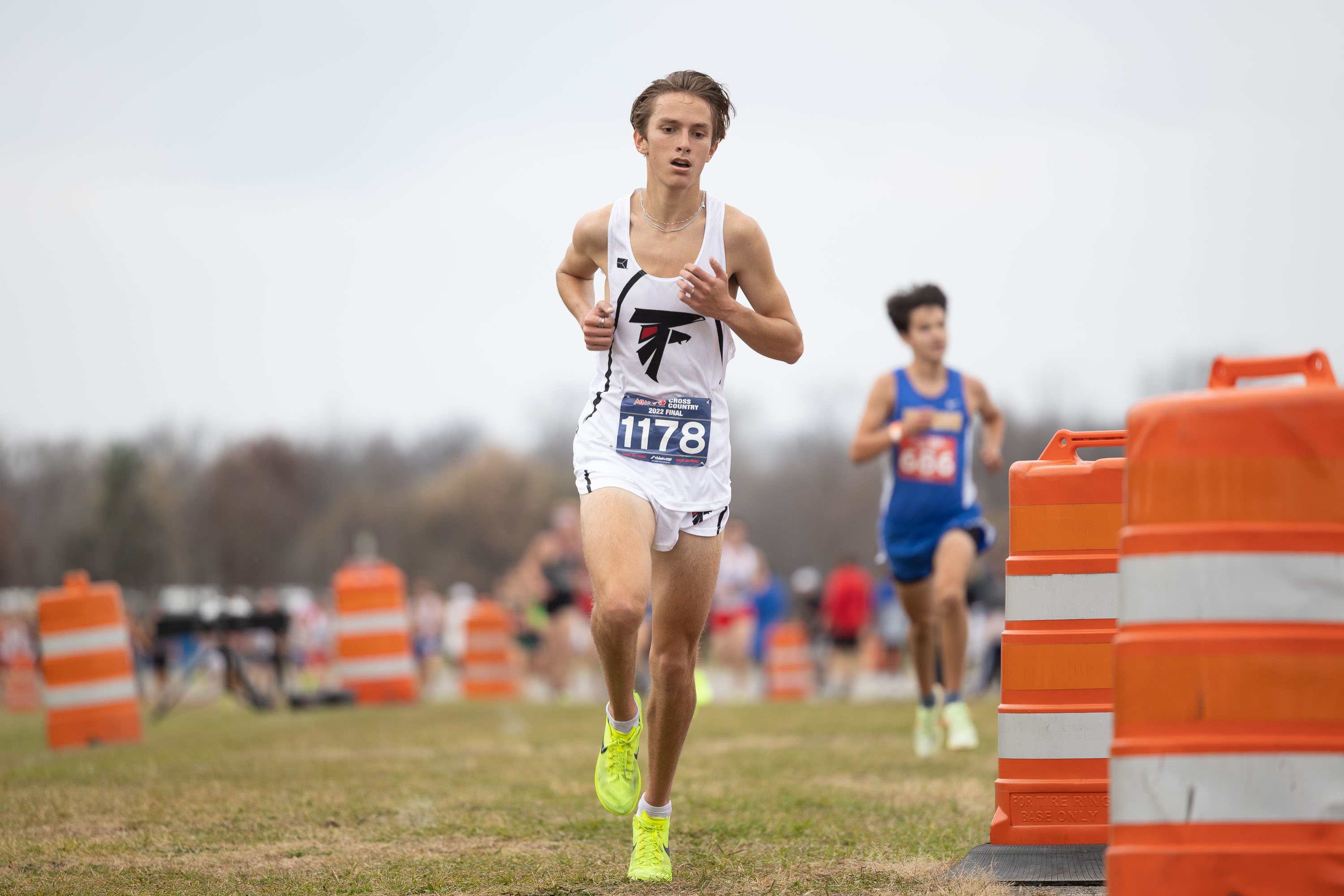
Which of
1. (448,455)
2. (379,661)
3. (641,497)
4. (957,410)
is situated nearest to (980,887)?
(641,497)

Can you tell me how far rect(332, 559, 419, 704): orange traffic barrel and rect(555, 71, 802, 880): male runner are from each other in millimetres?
12301

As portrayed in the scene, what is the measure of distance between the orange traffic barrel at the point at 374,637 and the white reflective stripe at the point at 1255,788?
48.2 feet

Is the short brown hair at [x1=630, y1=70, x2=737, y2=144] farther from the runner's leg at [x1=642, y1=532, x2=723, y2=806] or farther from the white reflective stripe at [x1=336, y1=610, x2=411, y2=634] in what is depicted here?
the white reflective stripe at [x1=336, y1=610, x2=411, y2=634]

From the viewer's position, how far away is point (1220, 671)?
3.04 m

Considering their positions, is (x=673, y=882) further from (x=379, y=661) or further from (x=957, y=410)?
(x=379, y=661)

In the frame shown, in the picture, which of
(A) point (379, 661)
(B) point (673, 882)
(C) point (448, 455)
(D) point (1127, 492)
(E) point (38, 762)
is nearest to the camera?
(D) point (1127, 492)

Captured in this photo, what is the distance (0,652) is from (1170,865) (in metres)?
38.6

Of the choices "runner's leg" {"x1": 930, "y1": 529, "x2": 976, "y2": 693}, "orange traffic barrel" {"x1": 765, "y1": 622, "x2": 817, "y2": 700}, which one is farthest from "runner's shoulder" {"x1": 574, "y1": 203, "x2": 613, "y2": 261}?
"orange traffic barrel" {"x1": 765, "y1": 622, "x2": 817, "y2": 700}

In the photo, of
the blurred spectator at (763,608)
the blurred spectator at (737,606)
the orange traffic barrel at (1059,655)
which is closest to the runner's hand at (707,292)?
the orange traffic barrel at (1059,655)

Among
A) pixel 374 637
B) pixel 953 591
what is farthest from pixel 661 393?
pixel 374 637

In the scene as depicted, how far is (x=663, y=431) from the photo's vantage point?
16.5 feet

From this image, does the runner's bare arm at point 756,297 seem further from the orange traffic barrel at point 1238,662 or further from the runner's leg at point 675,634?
the orange traffic barrel at point 1238,662

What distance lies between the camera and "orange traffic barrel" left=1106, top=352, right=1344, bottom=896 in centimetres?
300

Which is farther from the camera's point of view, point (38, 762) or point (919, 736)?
point (38, 762)
